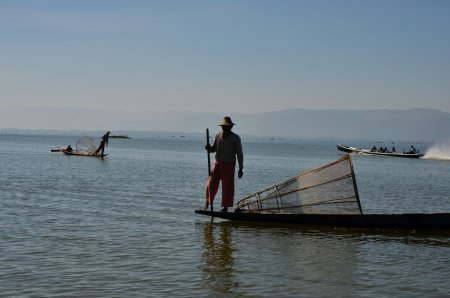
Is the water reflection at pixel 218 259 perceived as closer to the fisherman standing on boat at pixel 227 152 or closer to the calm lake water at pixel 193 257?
the calm lake water at pixel 193 257

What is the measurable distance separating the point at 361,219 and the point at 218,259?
14.1 feet

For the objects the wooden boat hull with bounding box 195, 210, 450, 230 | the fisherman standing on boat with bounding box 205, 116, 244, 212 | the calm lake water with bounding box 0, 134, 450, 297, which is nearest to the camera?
the calm lake water with bounding box 0, 134, 450, 297

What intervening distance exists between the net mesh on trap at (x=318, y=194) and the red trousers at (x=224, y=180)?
1.55ft

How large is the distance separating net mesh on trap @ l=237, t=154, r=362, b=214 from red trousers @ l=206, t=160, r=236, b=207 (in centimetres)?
47

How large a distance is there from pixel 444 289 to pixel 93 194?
562 inches

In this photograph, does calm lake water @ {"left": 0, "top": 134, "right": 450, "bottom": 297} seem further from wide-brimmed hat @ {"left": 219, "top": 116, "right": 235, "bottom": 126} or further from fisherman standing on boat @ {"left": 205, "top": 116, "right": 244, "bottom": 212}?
wide-brimmed hat @ {"left": 219, "top": 116, "right": 235, "bottom": 126}

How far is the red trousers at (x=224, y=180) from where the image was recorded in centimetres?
1328

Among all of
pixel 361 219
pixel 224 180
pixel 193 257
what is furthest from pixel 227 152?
pixel 193 257

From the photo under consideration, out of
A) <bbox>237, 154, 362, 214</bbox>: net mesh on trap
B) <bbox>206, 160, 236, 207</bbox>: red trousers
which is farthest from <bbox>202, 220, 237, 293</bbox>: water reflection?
<bbox>237, 154, 362, 214</bbox>: net mesh on trap

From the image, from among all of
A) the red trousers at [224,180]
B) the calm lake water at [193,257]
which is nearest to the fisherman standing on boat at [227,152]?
the red trousers at [224,180]

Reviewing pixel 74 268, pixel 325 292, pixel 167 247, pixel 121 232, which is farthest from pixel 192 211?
pixel 325 292

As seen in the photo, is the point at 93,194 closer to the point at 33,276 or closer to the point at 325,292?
the point at 33,276

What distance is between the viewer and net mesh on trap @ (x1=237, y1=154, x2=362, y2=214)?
13.1 m

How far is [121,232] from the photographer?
12023 mm
